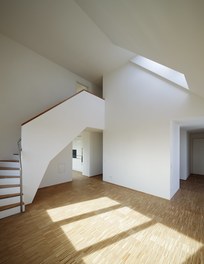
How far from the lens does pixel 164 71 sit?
13.3ft

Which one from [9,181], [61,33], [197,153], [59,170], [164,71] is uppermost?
[61,33]

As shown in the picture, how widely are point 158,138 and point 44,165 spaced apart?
3595 mm

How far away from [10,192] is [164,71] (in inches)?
209

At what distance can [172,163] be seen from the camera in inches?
169

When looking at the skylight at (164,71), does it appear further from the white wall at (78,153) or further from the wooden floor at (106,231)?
the white wall at (78,153)

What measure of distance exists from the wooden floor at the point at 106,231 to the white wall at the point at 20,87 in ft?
7.90

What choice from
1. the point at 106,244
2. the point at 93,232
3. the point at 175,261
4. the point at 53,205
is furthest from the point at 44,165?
the point at 175,261

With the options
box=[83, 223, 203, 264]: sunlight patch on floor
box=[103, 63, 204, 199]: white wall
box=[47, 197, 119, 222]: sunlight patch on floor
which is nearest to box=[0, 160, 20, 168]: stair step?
box=[47, 197, 119, 222]: sunlight patch on floor

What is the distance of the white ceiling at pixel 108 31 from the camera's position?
1.31 metres

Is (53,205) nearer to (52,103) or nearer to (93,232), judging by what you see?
(93,232)

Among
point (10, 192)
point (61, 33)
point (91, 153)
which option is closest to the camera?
point (10, 192)

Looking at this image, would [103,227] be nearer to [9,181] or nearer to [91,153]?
[9,181]

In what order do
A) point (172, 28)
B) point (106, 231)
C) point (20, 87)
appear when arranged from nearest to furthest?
point (172, 28), point (106, 231), point (20, 87)

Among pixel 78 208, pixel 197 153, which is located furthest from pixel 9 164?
pixel 197 153
